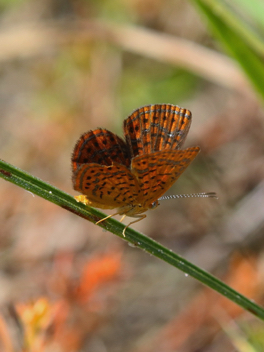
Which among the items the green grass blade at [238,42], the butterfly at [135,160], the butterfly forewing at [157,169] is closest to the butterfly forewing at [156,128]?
the butterfly at [135,160]

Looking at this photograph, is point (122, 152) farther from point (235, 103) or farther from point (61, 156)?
point (235, 103)

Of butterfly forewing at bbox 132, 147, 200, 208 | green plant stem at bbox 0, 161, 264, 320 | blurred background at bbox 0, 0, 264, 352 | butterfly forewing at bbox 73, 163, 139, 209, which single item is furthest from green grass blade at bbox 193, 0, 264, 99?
green plant stem at bbox 0, 161, 264, 320

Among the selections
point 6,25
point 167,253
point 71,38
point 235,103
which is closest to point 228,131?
point 235,103

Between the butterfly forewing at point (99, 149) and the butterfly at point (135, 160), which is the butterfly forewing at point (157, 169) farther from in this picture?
the butterfly forewing at point (99, 149)

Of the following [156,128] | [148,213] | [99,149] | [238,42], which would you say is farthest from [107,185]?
[148,213]

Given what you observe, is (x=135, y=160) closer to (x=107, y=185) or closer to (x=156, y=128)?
(x=107, y=185)
